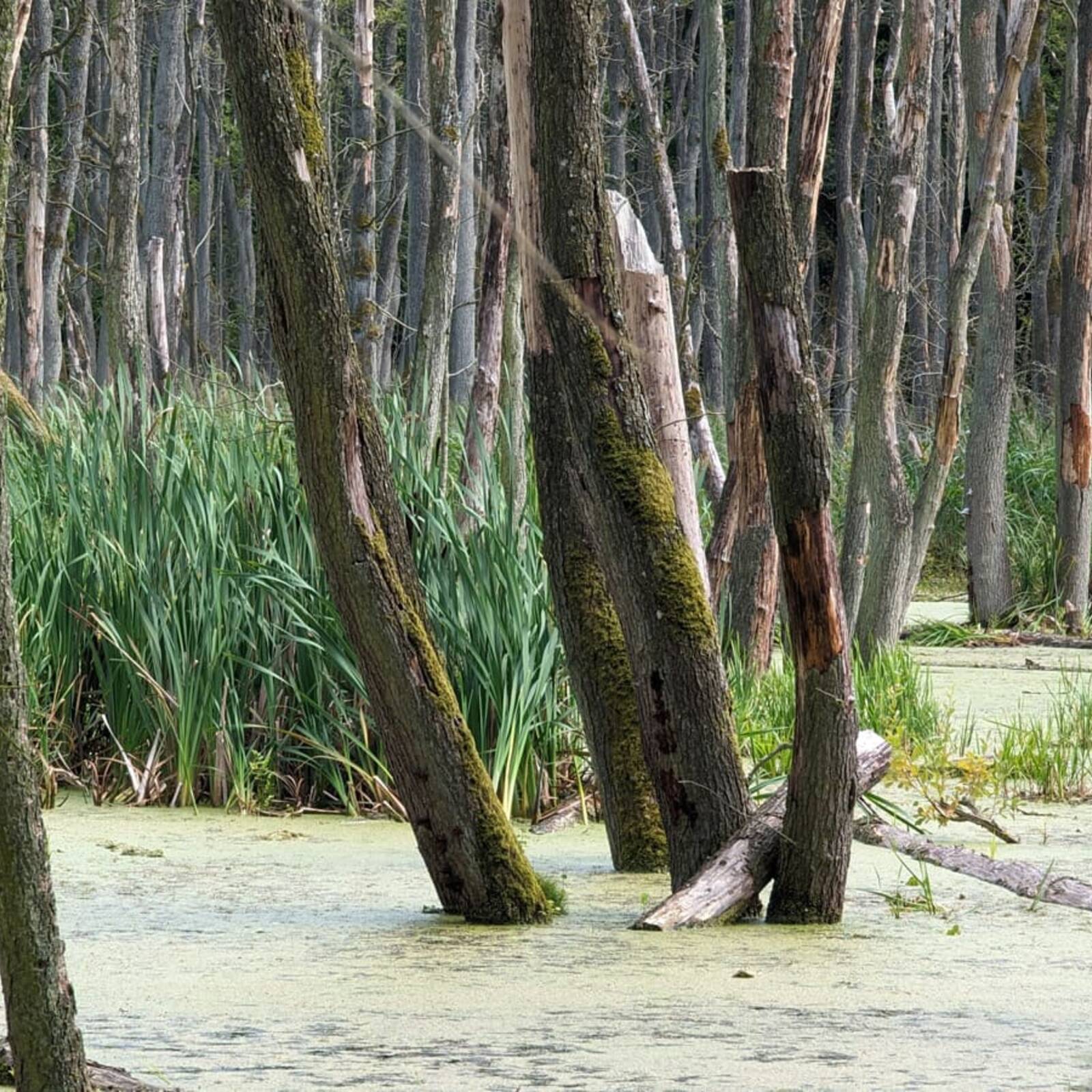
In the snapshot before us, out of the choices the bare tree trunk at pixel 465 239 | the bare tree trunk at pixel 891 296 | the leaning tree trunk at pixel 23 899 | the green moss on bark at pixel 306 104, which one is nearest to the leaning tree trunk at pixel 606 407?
the green moss on bark at pixel 306 104

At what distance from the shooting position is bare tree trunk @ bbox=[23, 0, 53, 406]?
45.5 ft

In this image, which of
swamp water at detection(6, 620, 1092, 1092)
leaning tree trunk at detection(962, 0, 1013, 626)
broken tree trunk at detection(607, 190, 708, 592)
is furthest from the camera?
leaning tree trunk at detection(962, 0, 1013, 626)

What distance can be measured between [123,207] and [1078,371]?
537cm

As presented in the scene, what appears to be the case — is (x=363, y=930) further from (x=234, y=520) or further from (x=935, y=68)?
(x=935, y=68)

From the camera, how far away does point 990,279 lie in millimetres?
11109

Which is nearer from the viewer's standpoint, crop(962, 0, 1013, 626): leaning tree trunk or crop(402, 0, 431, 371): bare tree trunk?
crop(962, 0, 1013, 626): leaning tree trunk

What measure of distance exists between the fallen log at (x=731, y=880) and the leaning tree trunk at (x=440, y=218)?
3.17 m

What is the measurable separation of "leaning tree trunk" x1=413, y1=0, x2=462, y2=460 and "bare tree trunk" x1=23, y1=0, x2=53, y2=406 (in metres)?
5.91

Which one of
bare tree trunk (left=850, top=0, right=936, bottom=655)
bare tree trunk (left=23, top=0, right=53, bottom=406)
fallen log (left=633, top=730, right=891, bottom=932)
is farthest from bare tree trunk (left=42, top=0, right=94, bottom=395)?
fallen log (left=633, top=730, right=891, bottom=932)

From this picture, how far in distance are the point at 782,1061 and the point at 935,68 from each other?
16.8 metres

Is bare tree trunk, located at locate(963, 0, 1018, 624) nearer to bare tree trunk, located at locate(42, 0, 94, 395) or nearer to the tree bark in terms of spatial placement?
the tree bark

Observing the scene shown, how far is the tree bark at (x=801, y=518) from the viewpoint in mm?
3436

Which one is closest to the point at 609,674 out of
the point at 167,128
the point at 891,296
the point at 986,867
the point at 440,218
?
the point at 986,867

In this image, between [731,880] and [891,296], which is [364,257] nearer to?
[891,296]
